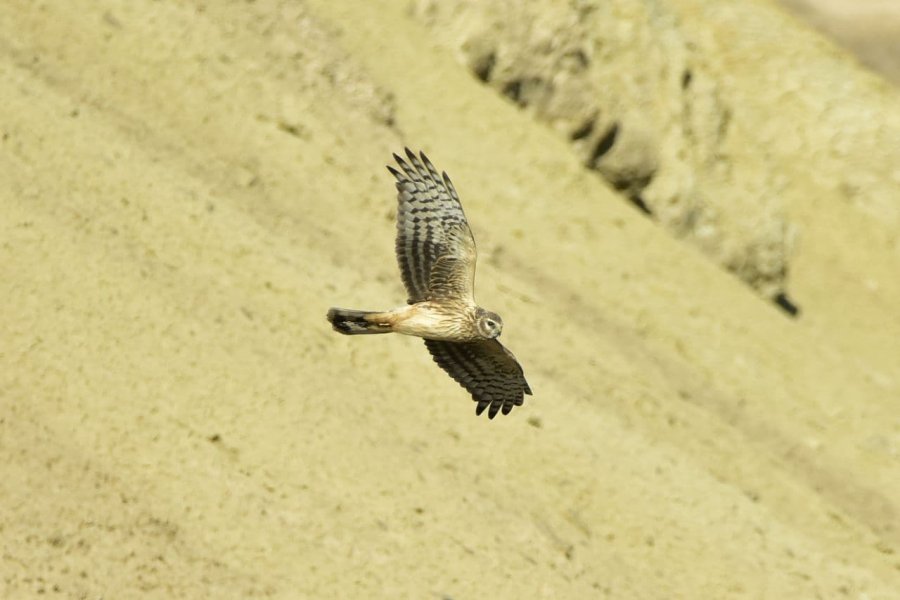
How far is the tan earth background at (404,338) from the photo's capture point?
1459 cm

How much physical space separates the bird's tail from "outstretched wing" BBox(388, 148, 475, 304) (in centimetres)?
56

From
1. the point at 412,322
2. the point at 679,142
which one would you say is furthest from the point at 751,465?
the point at 412,322

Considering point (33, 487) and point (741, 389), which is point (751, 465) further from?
A: point (33, 487)

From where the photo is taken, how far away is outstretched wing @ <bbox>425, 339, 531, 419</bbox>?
44.6 feet

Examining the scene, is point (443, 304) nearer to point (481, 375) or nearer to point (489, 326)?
point (489, 326)

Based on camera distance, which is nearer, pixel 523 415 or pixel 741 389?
pixel 523 415

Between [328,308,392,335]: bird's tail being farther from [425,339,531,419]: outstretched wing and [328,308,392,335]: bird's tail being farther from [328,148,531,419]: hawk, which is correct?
[425,339,531,419]: outstretched wing

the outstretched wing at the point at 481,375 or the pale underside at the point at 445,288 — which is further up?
the pale underside at the point at 445,288

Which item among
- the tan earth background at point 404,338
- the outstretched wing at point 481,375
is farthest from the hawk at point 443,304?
the tan earth background at point 404,338

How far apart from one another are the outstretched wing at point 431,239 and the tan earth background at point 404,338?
3018 mm

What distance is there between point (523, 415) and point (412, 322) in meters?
5.50

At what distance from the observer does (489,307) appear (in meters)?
19.8

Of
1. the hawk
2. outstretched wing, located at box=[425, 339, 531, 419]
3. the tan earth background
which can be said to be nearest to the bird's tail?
the hawk

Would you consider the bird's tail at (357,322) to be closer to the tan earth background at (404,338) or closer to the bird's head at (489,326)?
the bird's head at (489,326)
